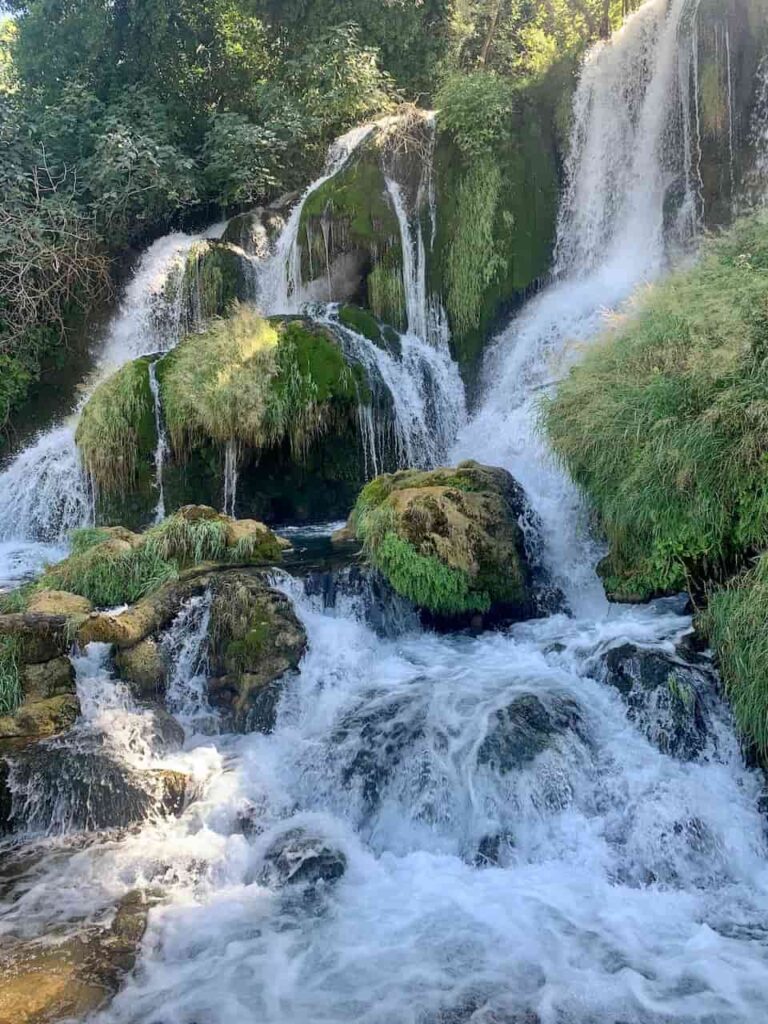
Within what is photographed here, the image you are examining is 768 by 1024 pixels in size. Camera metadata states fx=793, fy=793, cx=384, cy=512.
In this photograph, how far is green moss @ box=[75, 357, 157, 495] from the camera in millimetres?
9945

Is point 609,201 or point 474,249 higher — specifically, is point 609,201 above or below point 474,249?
above

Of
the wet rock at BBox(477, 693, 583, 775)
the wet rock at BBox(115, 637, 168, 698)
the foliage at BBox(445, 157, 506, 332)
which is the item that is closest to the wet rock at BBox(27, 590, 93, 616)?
the wet rock at BBox(115, 637, 168, 698)

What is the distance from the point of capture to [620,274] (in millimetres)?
11992

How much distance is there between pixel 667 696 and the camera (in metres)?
5.32

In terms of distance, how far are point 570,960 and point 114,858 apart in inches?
105

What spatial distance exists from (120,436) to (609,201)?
8489 mm

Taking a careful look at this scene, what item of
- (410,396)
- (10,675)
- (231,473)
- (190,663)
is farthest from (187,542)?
(410,396)

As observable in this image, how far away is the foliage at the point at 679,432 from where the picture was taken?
5.79 m

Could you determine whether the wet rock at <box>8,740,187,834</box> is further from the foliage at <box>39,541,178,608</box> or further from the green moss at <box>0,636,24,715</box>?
the foliage at <box>39,541,178,608</box>

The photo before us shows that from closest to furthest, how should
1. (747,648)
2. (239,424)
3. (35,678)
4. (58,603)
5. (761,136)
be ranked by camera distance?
(747,648) < (35,678) < (58,603) < (239,424) < (761,136)

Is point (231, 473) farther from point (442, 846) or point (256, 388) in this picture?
point (442, 846)

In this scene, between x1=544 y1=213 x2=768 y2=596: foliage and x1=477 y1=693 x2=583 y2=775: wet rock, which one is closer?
x1=477 y1=693 x2=583 y2=775: wet rock

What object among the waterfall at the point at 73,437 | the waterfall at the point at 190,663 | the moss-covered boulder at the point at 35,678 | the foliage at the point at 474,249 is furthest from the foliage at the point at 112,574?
the foliage at the point at 474,249

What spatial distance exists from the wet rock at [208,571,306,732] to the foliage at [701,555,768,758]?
125 inches
